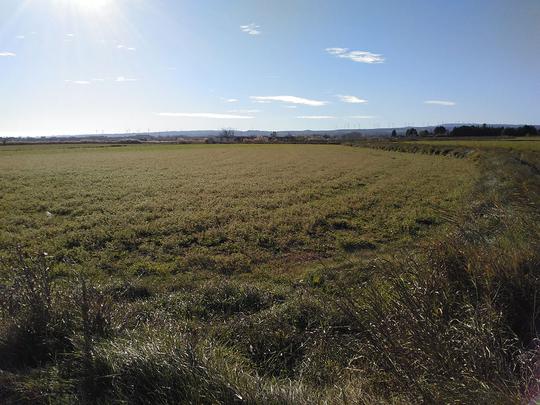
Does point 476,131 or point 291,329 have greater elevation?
point 476,131

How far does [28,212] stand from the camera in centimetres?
1661

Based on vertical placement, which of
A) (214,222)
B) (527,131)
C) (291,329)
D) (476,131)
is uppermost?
(476,131)

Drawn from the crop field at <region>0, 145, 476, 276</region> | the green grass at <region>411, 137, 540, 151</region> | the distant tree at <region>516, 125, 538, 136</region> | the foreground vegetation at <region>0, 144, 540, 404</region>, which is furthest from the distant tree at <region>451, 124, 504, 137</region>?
the foreground vegetation at <region>0, 144, 540, 404</region>

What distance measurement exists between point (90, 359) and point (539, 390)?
12.6ft

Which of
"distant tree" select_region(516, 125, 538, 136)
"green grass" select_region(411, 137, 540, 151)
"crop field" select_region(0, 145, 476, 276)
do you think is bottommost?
"crop field" select_region(0, 145, 476, 276)

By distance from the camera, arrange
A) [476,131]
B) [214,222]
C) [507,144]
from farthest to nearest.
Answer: [476,131], [507,144], [214,222]

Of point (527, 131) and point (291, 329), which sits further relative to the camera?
point (527, 131)

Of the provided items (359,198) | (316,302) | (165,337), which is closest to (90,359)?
(165,337)

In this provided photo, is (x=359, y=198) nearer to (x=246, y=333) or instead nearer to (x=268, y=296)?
(x=268, y=296)

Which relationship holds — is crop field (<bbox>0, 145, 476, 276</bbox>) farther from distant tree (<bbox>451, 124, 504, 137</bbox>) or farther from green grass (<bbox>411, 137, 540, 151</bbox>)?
distant tree (<bbox>451, 124, 504, 137</bbox>)

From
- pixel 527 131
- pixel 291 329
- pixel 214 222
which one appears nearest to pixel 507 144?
pixel 527 131

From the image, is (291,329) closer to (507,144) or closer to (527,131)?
(507,144)

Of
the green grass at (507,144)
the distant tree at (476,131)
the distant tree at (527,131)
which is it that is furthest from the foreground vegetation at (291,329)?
the distant tree at (476,131)

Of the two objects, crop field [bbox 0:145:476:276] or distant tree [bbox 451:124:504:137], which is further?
distant tree [bbox 451:124:504:137]
